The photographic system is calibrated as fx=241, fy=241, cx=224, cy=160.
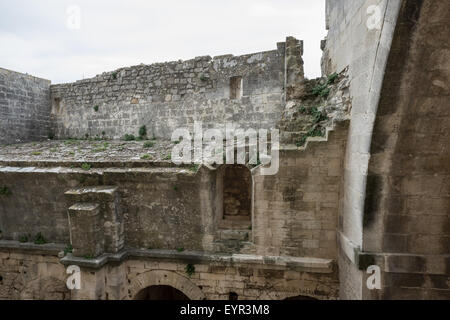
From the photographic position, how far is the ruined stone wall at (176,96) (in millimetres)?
6785

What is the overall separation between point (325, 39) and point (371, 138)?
4.22 meters

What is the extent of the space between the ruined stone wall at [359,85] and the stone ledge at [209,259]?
0.52m

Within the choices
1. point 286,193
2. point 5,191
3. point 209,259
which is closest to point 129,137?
point 5,191

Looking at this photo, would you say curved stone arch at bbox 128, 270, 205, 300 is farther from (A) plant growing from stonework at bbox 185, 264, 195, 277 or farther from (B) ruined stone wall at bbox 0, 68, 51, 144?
(B) ruined stone wall at bbox 0, 68, 51, 144

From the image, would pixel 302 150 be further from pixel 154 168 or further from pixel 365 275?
pixel 154 168

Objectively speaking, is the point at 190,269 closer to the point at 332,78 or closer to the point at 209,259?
the point at 209,259

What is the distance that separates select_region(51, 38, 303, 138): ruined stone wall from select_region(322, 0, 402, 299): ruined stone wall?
1756mm

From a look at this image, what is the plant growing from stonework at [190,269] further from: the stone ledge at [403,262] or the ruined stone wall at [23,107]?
the ruined stone wall at [23,107]

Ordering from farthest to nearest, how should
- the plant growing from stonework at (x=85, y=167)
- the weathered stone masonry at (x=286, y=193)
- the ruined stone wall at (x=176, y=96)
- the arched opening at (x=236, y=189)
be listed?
the arched opening at (x=236, y=189) → the ruined stone wall at (x=176, y=96) → the plant growing from stonework at (x=85, y=167) → the weathered stone masonry at (x=286, y=193)

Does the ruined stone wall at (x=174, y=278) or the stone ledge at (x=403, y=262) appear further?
the ruined stone wall at (x=174, y=278)

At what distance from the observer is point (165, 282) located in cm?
538

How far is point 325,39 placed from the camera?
6.48m

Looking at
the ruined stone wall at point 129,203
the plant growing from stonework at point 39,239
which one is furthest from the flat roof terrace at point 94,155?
the plant growing from stonework at point 39,239
